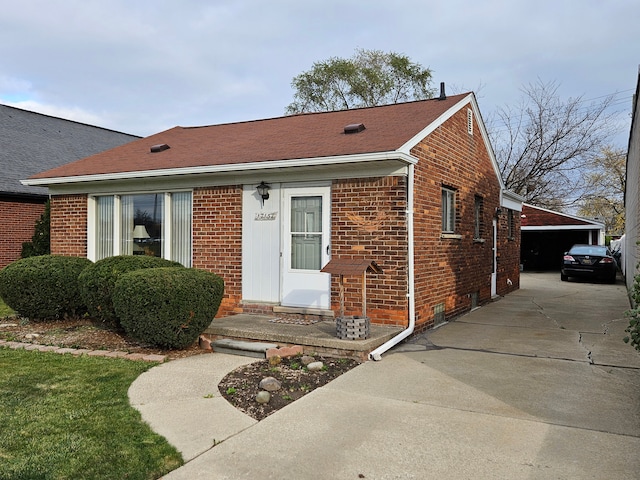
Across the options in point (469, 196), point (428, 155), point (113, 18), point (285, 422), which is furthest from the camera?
point (469, 196)

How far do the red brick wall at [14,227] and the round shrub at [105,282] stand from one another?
39.4 ft

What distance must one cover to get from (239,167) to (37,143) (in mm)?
16349

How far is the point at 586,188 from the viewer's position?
31688 mm

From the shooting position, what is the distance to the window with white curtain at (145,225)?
352 inches

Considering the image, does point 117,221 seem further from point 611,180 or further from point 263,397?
point 611,180

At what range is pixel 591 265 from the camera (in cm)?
1786

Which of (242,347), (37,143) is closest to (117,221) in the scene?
(242,347)

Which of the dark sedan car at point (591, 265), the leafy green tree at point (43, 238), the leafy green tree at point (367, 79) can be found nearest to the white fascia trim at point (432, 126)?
the dark sedan car at point (591, 265)

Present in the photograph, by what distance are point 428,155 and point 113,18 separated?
6.61 meters

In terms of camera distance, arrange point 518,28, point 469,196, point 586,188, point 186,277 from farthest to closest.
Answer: point 586,188 < point 518,28 < point 469,196 < point 186,277

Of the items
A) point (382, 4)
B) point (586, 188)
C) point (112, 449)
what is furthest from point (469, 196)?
point (586, 188)

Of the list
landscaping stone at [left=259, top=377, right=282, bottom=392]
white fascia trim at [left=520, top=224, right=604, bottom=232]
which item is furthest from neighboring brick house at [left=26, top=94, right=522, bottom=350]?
white fascia trim at [left=520, top=224, right=604, bottom=232]

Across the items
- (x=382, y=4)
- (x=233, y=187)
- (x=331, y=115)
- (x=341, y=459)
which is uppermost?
(x=382, y=4)

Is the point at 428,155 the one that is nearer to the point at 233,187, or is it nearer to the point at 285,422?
the point at 233,187
